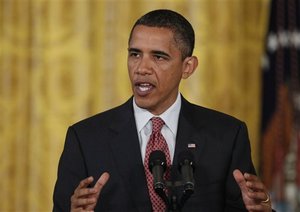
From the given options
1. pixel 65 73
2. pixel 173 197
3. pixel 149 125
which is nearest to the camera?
pixel 173 197

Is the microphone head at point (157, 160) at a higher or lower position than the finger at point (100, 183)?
higher

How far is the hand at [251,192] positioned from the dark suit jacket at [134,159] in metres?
0.22

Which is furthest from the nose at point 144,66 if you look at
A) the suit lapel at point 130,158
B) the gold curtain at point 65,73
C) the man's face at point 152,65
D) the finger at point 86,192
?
the gold curtain at point 65,73

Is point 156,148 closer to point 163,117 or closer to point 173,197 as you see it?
point 163,117

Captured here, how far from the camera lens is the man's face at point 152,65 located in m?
2.67

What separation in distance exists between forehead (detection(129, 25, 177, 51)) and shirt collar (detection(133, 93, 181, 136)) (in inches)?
9.6

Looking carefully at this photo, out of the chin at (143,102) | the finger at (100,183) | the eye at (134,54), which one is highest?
the eye at (134,54)

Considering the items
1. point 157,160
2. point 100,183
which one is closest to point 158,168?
point 157,160

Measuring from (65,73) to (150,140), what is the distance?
1.68 m

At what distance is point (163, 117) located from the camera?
2.78m

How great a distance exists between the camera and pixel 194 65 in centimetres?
294

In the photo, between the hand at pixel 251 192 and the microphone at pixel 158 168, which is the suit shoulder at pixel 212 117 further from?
the microphone at pixel 158 168

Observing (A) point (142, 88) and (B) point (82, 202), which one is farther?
(A) point (142, 88)

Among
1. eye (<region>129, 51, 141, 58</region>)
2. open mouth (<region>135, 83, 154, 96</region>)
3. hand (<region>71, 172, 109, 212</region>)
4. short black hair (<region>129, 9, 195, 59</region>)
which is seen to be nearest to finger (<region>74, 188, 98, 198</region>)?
hand (<region>71, 172, 109, 212</region>)
